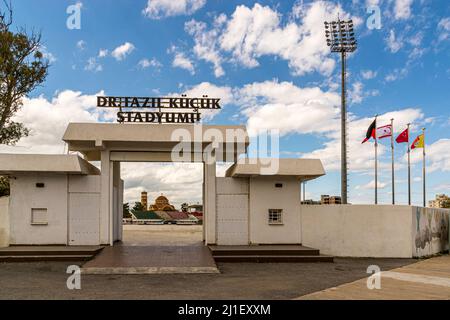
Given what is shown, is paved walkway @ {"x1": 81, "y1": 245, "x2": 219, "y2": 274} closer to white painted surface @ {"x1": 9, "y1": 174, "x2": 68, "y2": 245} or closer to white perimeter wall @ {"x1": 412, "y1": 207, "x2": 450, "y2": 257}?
white painted surface @ {"x1": 9, "y1": 174, "x2": 68, "y2": 245}

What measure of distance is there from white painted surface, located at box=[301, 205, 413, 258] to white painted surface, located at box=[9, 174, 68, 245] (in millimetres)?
11032

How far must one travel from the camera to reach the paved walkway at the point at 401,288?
10.5 metres

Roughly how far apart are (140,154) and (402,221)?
40.7ft

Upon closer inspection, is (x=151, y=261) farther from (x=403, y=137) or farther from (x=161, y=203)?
(x=161, y=203)

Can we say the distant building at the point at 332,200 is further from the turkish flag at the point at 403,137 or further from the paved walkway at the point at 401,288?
the paved walkway at the point at 401,288

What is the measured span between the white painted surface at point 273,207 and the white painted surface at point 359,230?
0.51 m

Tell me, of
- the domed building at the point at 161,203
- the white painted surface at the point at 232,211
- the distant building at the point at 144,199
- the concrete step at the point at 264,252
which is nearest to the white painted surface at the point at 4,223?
the concrete step at the point at 264,252

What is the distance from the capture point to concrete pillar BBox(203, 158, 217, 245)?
20.3 m

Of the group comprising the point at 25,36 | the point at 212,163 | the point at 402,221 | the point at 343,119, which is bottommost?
the point at 402,221

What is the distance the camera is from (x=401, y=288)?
1173cm

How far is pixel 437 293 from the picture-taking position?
1113 cm

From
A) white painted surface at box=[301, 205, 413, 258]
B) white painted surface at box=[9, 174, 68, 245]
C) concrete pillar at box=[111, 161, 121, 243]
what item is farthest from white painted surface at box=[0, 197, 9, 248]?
white painted surface at box=[301, 205, 413, 258]
